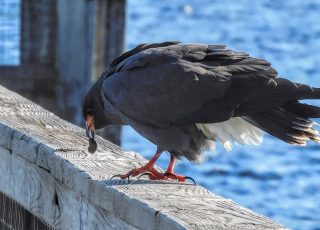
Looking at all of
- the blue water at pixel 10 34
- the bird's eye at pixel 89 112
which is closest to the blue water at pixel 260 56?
the blue water at pixel 10 34

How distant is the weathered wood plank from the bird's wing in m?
0.68

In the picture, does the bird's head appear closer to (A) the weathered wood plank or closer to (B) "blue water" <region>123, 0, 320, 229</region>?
(A) the weathered wood plank

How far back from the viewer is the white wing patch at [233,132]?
Answer: 4797 mm

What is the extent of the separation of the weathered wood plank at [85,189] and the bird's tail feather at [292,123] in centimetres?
96

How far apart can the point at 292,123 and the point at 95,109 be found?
1.22 meters

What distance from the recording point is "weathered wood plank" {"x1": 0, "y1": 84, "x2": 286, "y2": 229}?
8.94ft

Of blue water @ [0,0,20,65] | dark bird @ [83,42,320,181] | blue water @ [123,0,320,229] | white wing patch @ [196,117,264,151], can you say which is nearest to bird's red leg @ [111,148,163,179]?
dark bird @ [83,42,320,181]

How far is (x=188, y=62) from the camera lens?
15.5 feet

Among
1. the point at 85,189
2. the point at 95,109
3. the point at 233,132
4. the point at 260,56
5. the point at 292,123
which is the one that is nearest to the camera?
the point at 85,189

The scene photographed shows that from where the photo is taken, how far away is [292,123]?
4441 mm

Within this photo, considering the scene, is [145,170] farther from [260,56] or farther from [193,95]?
[260,56]

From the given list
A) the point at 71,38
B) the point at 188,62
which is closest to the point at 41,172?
the point at 188,62

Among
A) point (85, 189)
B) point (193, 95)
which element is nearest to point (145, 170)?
point (85, 189)

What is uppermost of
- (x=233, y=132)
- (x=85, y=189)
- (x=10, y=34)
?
(x=85, y=189)
